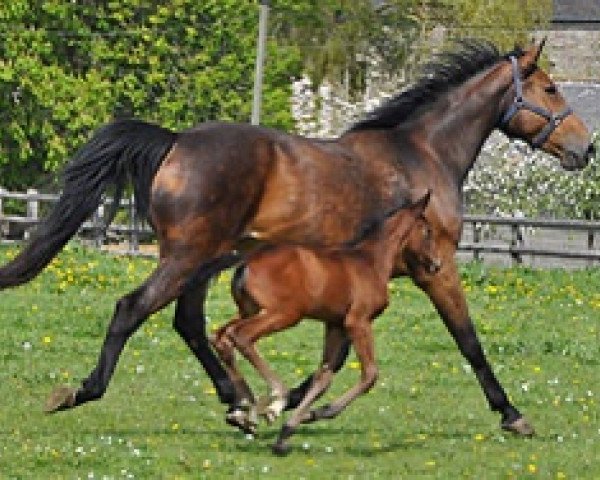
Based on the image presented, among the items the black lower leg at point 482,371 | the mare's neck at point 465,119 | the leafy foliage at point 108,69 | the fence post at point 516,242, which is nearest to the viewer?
the black lower leg at point 482,371

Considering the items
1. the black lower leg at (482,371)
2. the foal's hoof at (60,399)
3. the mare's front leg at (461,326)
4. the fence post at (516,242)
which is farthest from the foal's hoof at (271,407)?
the fence post at (516,242)

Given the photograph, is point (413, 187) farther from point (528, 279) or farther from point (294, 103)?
point (294, 103)

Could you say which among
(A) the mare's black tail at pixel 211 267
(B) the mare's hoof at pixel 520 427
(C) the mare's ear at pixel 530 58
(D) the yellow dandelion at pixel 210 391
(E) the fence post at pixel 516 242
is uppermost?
(C) the mare's ear at pixel 530 58

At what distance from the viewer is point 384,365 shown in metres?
13.4

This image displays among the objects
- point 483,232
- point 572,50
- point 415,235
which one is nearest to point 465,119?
point 415,235

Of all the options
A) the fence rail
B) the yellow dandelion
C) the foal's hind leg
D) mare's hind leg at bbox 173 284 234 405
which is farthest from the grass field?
the fence rail

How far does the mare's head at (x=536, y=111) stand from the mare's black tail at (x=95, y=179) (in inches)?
107

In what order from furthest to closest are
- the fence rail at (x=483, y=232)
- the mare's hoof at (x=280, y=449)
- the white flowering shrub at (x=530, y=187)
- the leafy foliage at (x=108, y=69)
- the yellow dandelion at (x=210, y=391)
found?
1. the leafy foliage at (x=108, y=69)
2. the white flowering shrub at (x=530, y=187)
3. the fence rail at (x=483, y=232)
4. the yellow dandelion at (x=210, y=391)
5. the mare's hoof at (x=280, y=449)

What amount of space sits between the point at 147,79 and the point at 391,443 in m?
34.2

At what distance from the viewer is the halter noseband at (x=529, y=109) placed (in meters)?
11.3

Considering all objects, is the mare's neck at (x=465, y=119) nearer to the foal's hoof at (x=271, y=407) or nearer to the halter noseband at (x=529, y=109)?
the halter noseband at (x=529, y=109)

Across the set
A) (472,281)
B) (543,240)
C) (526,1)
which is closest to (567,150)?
(472,281)

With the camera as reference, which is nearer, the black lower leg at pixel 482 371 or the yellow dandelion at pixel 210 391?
the black lower leg at pixel 482 371

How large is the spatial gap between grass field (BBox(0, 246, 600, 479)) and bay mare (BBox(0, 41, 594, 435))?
1.43 feet
